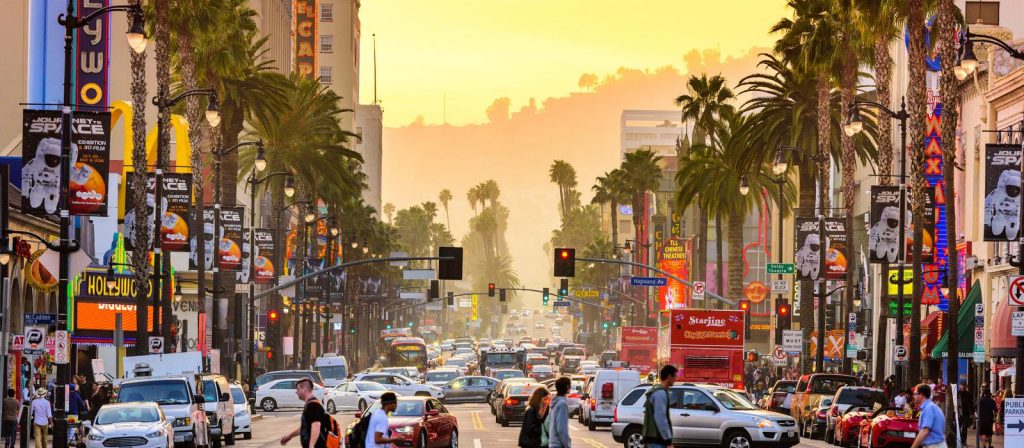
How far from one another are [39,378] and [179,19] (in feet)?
43.6

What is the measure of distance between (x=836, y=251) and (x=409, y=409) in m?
29.4

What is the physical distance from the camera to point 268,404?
223ft

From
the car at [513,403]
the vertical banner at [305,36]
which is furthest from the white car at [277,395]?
the vertical banner at [305,36]

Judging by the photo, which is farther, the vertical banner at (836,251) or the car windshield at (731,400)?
the vertical banner at (836,251)

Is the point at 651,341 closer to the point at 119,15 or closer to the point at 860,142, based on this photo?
the point at 860,142

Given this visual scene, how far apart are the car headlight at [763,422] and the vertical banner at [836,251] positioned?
2587 cm

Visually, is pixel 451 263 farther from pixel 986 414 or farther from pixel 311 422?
pixel 311 422

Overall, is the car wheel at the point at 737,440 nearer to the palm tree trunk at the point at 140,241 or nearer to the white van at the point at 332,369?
the palm tree trunk at the point at 140,241

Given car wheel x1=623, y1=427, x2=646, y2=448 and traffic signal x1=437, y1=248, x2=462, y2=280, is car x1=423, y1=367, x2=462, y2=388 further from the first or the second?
car wheel x1=623, y1=427, x2=646, y2=448

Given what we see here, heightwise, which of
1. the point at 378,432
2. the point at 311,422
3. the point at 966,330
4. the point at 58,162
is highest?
the point at 58,162

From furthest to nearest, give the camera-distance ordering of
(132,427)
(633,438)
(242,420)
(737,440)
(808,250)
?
(808,250), (242,420), (633,438), (737,440), (132,427)

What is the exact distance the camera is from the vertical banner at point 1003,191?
35469 millimetres

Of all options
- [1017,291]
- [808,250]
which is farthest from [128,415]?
[808,250]

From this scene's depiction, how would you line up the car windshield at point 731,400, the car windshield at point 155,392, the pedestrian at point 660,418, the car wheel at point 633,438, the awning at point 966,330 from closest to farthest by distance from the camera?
the pedestrian at point 660,418 < the car windshield at point 731,400 < the car wheel at point 633,438 < the car windshield at point 155,392 < the awning at point 966,330
